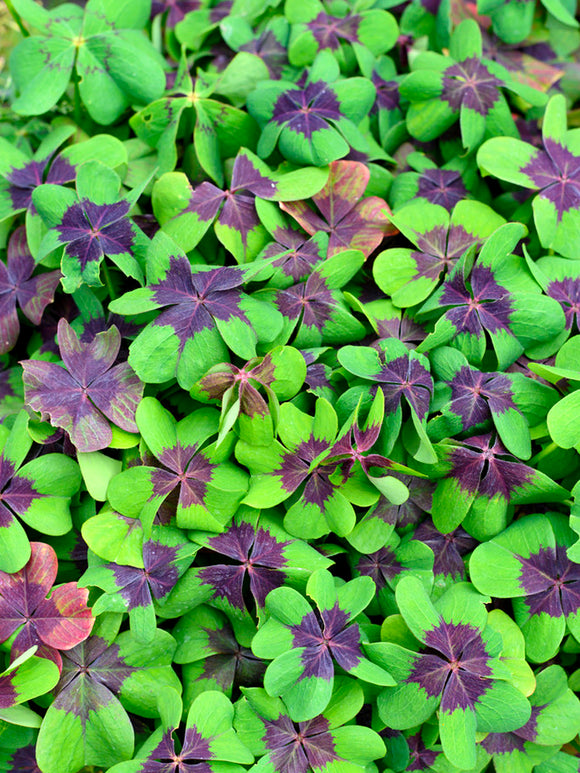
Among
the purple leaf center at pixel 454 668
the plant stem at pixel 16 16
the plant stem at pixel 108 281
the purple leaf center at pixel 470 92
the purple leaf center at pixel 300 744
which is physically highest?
the plant stem at pixel 16 16

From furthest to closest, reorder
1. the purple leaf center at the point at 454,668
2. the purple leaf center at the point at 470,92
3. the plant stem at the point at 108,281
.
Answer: the purple leaf center at the point at 470,92 → the plant stem at the point at 108,281 → the purple leaf center at the point at 454,668

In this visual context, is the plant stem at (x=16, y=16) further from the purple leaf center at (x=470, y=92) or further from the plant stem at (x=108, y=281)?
the purple leaf center at (x=470, y=92)

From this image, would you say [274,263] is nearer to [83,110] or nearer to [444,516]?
[444,516]

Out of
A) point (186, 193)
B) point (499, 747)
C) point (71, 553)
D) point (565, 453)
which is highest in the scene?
point (186, 193)

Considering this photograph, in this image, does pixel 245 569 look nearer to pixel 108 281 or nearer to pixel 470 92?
pixel 108 281

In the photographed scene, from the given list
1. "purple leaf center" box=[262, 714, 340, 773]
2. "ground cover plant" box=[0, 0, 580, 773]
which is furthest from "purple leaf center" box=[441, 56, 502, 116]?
"purple leaf center" box=[262, 714, 340, 773]

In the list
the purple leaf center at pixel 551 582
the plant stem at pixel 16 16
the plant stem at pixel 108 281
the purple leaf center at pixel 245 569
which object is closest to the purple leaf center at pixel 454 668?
the purple leaf center at pixel 551 582

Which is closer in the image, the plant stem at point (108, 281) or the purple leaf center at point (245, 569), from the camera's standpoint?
the purple leaf center at point (245, 569)

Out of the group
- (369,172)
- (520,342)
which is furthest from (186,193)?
(520,342)
